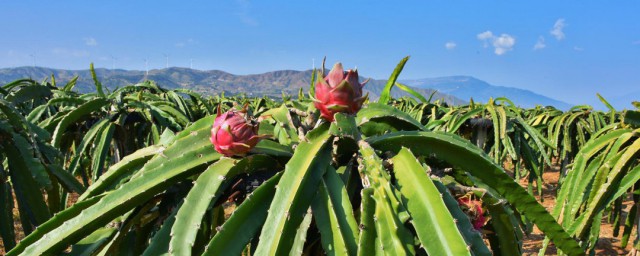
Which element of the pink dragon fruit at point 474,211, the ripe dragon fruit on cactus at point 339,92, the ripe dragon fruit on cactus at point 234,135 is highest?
the ripe dragon fruit on cactus at point 339,92

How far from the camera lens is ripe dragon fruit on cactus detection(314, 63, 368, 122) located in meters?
1.04

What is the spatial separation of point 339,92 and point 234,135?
243mm

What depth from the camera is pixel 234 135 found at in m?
1.01

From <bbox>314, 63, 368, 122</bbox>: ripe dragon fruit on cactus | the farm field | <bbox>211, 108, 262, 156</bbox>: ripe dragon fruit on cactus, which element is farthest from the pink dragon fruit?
<bbox>211, 108, 262, 156</bbox>: ripe dragon fruit on cactus

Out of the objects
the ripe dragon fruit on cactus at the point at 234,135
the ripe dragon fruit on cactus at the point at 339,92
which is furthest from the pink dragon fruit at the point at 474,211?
the ripe dragon fruit on cactus at the point at 234,135

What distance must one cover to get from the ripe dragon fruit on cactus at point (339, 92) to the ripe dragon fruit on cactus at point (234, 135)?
6.4 inches

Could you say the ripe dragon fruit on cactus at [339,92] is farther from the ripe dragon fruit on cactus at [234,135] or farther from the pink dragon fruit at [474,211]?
the pink dragon fruit at [474,211]

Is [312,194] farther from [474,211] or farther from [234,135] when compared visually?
[474,211]

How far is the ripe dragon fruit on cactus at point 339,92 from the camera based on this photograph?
40.9 inches

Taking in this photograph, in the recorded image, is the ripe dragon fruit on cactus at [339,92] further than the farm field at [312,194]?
Yes

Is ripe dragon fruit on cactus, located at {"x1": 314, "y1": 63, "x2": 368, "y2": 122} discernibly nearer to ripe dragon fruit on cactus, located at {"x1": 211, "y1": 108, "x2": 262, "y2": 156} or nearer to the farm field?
the farm field

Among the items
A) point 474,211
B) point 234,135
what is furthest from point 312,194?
point 474,211

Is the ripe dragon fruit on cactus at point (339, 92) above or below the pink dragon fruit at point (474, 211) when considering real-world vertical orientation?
above

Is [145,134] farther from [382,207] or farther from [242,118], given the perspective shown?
[382,207]
